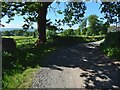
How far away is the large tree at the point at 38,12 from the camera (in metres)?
21.8

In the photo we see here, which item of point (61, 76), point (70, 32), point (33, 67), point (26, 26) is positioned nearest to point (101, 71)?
point (61, 76)

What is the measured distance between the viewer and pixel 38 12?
24.5 m

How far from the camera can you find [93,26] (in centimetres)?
4475

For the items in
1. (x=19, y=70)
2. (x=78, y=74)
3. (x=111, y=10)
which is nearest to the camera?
(x=78, y=74)

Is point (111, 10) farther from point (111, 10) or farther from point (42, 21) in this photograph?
point (42, 21)

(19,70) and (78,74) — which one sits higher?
(19,70)

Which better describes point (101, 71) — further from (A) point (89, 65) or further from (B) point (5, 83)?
(B) point (5, 83)

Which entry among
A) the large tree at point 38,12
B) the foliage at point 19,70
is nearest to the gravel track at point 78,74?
the foliage at point 19,70

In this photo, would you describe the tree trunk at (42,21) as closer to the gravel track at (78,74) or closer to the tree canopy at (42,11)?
the tree canopy at (42,11)

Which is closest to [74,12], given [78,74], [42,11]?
[42,11]

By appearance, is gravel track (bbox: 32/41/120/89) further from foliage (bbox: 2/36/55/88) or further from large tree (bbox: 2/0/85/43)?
large tree (bbox: 2/0/85/43)

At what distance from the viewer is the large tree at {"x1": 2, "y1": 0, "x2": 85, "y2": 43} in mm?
21797

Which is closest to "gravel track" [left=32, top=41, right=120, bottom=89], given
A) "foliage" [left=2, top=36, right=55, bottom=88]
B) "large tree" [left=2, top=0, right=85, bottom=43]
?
"foliage" [left=2, top=36, right=55, bottom=88]

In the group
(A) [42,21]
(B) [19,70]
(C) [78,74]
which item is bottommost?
(C) [78,74]
